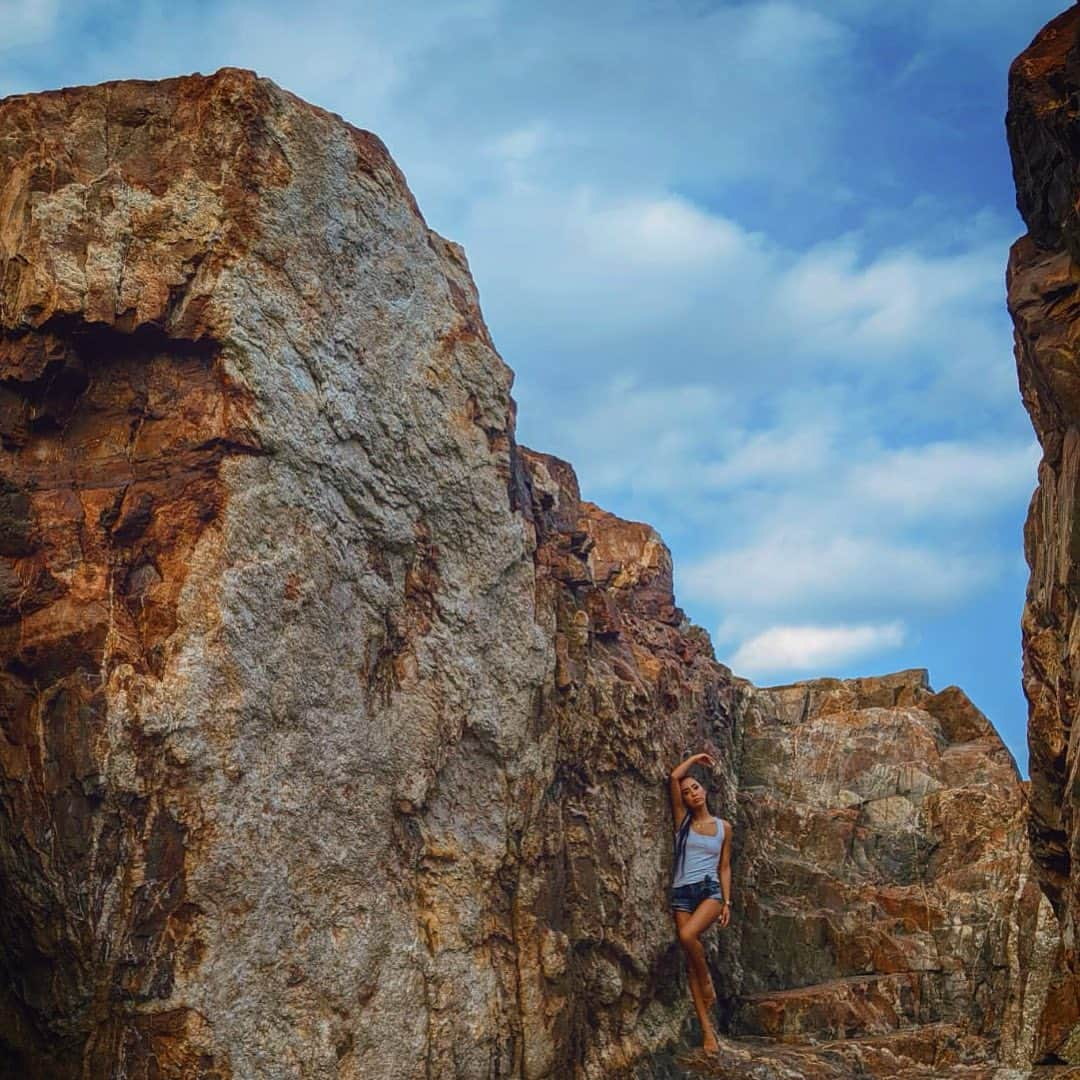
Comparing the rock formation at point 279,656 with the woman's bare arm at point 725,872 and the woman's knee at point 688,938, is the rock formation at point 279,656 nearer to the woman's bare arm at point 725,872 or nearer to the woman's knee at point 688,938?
the woman's knee at point 688,938

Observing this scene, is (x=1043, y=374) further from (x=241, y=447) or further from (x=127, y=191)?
(x=127, y=191)

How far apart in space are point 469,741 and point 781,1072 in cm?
489

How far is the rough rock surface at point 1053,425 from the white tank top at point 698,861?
3237 mm

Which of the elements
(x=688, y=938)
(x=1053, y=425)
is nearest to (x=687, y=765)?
(x=688, y=938)

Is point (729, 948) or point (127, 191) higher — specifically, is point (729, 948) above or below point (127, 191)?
below

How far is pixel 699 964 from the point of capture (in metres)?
15.0

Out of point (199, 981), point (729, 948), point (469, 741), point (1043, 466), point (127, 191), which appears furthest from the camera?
point (729, 948)

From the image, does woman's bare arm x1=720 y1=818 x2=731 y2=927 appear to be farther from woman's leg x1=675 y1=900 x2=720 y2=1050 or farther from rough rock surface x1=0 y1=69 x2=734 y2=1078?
rough rock surface x1=0 y1=69 x2=734 y2=1078

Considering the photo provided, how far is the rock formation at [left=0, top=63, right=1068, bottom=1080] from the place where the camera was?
1009 cm

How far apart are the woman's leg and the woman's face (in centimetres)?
104

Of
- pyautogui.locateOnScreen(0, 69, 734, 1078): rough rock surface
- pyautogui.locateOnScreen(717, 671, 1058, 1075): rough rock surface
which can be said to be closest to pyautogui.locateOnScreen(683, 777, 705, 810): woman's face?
pyautogui.locateOnScreen(0, 69, 734, 1078): rough rock surface

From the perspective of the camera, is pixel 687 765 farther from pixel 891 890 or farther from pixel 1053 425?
pixel 1053 425

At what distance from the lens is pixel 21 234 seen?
11062 millimetres

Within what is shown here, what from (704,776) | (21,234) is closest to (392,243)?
(21,234)
